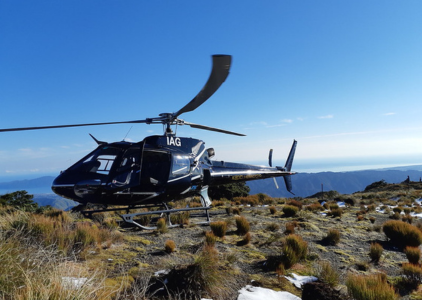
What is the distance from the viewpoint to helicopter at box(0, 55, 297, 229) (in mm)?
7523

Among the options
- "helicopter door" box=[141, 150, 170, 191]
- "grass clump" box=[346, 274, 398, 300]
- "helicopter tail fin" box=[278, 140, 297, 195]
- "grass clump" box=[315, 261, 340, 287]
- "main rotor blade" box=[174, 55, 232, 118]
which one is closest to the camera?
"grass clump" box=[346, 274, 398, 300]

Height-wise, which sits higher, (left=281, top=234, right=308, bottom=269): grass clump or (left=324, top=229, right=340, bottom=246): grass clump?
(left=281, top=234, right=308, bottom=269): grass clump

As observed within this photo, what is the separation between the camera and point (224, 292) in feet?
14.1

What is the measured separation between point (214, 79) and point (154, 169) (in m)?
4.42

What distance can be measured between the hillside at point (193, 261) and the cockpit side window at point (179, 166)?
208cm

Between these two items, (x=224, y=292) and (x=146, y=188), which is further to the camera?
(x=146, y=188)

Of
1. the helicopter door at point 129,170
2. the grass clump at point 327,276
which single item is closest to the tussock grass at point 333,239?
the grass clump at point 327,276

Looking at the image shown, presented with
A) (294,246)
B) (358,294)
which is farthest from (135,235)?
(358,294)

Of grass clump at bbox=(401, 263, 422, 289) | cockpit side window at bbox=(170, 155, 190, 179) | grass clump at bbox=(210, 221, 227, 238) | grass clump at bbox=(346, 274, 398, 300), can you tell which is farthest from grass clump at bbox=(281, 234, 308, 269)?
cockpit side window at bbox=(170, 155, 190, 179)

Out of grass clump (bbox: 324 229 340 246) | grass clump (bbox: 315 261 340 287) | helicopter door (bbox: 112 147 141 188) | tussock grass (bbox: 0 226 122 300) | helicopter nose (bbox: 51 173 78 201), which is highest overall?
helicopter door (bbox: 112 147 141 188)

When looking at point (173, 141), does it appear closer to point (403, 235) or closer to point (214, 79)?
point (214, 79)

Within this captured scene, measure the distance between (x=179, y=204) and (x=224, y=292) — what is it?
12.0m

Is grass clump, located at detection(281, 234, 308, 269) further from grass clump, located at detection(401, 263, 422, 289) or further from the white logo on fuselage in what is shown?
the white logo on fuselage

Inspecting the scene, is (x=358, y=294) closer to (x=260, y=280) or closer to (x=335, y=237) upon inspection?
(x=260, y=280)
